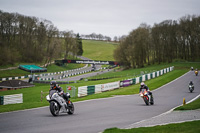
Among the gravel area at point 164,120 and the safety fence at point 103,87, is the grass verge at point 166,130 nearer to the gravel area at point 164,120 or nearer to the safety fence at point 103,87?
the gravel area at point 164,120

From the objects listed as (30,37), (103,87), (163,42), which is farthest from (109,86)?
(30,37)

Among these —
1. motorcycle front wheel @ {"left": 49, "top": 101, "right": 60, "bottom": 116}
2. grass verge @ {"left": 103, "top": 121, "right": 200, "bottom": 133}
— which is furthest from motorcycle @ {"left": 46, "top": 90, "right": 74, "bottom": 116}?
grass verge @ {"left": 103, "top": 121, "right": 200, "bottom": 133}

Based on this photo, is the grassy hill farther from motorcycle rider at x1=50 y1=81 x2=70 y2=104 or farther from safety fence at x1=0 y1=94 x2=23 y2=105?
motorcycle rider at x1=50 y1=81 x2=70 y2=104

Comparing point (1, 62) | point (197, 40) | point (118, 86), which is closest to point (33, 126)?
point (118, 86)

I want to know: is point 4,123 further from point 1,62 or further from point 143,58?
point 143,58

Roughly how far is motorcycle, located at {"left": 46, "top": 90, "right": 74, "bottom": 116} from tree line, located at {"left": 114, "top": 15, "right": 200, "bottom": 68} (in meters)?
64.4

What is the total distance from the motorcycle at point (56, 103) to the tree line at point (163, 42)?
6441cm

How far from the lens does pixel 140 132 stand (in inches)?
329

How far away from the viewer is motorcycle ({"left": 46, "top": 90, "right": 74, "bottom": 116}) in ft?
40.2

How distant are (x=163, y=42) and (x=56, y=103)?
77.9 metres

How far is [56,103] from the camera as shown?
40.7 feet

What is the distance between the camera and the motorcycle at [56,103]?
40.2ft

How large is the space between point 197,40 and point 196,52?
153 inches

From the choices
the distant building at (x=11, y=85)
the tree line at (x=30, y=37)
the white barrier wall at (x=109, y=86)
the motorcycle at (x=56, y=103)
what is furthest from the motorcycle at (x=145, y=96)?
the tree line at (x=30, y=37)
